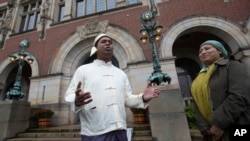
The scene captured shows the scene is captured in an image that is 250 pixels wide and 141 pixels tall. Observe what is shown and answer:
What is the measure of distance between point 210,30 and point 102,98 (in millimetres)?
7977

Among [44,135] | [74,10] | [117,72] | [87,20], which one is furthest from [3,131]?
[74,10]

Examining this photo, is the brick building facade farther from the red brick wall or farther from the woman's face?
the woman's face

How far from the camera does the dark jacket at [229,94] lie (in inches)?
60.4

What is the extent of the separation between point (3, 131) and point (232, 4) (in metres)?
11.9

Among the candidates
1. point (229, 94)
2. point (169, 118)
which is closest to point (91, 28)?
point (169, 118)

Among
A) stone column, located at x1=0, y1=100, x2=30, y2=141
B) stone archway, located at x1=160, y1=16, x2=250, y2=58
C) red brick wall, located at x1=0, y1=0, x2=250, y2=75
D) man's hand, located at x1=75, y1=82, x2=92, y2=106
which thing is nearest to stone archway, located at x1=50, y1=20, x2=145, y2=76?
red brick wall, located at x1=0, y1=0, x2=250, y2=75

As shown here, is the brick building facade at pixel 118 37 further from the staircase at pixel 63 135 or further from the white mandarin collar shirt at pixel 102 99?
the white mandarin collar shirt at pixel 102 99

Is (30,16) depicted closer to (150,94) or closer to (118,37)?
(118,37)

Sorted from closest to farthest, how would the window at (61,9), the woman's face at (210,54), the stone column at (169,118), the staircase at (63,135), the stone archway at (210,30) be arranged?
1. the woman's face at (210,54)
2. the stone column at (169,118)
3. the staircase at (63,135)
4. the stone archway at (210,30)
5. the window at (61,9)

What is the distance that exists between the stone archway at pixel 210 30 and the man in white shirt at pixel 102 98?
5906 millimetres

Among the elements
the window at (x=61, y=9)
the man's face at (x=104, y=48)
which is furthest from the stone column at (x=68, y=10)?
the man's face at (x=104, y=48)

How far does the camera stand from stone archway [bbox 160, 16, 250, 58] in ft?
22.8

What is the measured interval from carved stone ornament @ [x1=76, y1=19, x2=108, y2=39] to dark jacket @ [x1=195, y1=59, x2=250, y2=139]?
7712mm

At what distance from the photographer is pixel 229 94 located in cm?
164
